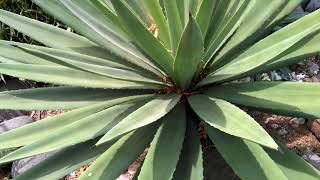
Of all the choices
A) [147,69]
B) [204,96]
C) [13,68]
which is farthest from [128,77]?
[13,68]

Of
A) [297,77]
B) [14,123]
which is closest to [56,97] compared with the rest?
[14,123]

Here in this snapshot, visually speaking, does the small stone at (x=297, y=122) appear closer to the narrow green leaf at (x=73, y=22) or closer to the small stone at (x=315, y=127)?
the small stone at (x=315, y=127)

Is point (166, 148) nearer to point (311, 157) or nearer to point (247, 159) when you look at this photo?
point (247, 159)

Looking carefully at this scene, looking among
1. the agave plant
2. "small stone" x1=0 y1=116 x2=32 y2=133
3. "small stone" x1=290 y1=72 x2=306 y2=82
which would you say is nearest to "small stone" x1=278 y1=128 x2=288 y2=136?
"small stone" x1=290 y1=72 x2=306 y2=82

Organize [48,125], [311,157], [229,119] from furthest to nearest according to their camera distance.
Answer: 1. [311,157]
2. [48,125]
3. [229,119]

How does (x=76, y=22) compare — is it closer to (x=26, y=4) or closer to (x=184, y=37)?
(x=184, y=37)

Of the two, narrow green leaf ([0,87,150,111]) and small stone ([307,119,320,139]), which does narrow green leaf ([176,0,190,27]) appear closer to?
narrow green leaf ([0,87,150,111])
